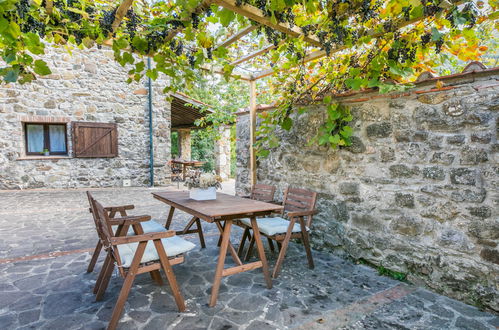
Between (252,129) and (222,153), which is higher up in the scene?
(252,129)

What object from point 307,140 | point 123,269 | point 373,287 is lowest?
point 373,287

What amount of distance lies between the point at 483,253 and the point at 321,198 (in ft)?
5.04

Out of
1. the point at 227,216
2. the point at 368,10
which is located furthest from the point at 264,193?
the point at 368,10

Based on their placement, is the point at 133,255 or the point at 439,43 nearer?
the point at 133,255

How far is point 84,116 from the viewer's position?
25.3 feet

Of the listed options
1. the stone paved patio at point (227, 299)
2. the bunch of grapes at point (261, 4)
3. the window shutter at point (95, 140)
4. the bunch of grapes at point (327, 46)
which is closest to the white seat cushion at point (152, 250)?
the stone paved patio at point (227, 299)

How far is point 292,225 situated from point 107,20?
7.56 ft

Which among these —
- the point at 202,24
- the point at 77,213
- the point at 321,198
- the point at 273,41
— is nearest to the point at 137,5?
the point at 202,24

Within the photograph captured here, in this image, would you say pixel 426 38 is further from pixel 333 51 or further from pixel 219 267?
pixel 219 267

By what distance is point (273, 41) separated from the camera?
2715mm

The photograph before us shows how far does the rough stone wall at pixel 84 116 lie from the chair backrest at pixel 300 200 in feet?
19.5

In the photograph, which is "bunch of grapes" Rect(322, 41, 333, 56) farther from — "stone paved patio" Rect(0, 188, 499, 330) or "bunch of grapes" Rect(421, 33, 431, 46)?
"stone paved patio" Rect(0, 188, 499, 330)

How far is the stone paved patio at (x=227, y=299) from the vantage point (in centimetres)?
202

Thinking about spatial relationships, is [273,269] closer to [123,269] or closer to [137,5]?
[123,269]
